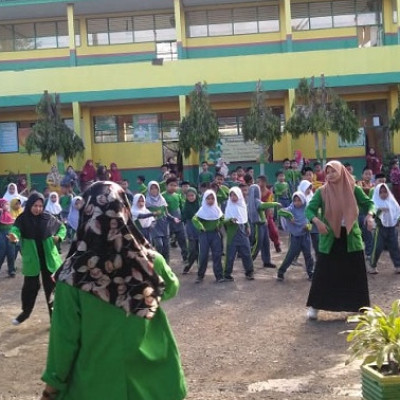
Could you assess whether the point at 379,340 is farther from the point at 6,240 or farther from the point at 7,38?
the point at 7,38

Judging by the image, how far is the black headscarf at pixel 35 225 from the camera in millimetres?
7641

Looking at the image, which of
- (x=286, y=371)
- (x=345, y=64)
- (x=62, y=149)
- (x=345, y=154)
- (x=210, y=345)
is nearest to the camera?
(x=286, y=371)

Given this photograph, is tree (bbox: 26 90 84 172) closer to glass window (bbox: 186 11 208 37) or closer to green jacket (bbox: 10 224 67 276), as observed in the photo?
glass window (bbox: 186 11 208 37)

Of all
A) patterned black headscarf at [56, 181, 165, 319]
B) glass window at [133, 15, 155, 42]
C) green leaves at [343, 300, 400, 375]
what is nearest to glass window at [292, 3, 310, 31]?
glass window at [133, 15, 155, 42]

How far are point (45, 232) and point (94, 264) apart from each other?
16.0ft

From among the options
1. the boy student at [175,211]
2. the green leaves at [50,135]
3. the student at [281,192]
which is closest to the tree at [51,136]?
the green leaves at [50,135]

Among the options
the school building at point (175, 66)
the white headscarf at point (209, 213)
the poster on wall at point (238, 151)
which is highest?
the school building at point (175, 66)

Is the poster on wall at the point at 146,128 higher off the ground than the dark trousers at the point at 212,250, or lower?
higher

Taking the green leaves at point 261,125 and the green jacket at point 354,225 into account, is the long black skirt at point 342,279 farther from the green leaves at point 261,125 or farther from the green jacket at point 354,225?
the green leaves at point 261,125

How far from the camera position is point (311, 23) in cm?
2427

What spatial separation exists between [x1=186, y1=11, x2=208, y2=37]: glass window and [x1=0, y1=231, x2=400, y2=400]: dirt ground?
15.8m

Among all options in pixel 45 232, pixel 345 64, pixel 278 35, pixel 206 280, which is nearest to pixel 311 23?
pixel 278 35

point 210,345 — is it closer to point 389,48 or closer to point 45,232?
point 45,232

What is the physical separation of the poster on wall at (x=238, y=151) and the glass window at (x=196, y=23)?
4402 mm
